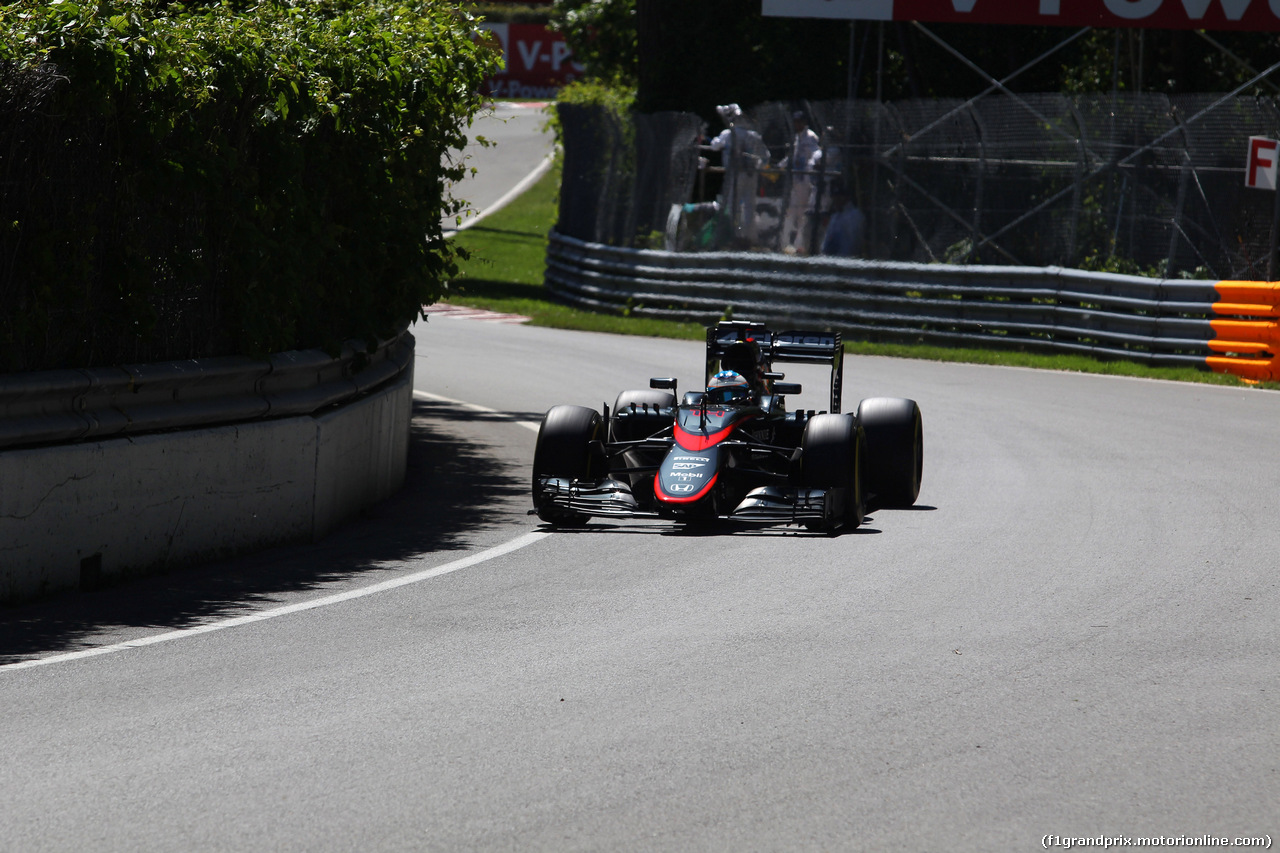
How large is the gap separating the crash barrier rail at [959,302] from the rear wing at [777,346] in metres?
8.78

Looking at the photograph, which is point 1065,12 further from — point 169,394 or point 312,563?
point 169,394

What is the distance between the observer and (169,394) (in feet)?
27.2

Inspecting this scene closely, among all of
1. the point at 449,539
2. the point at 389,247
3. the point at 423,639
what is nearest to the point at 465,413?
the point at 389,247

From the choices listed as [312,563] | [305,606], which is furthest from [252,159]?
[305,606]

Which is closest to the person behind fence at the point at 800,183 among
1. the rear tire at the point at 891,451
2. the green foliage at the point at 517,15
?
the rear tire at the point at 891,451

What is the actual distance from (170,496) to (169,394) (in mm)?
532

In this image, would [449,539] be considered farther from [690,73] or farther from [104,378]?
[690,73]

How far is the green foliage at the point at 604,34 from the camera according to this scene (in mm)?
37875

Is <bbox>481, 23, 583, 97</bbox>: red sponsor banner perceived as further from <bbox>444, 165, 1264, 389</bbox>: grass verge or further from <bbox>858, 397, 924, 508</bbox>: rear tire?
<bbox>858, 397, 924, 508</bbox>: rear tire

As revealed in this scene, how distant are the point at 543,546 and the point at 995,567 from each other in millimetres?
2471

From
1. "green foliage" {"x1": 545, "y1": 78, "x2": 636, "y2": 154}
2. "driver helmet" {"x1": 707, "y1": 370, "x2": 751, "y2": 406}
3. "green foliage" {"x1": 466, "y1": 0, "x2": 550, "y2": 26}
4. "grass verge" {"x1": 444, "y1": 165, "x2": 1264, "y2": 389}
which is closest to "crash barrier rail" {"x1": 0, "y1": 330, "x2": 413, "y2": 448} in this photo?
"driver helmet" {"x1": 707, "y1": 370, "x2": 751, "y2": 406}

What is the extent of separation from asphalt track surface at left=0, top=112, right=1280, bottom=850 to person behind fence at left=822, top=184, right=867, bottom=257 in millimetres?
12178

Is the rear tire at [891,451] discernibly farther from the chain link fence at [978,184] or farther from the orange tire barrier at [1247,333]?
the chain link fence at [978,184]

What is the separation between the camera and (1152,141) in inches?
769
